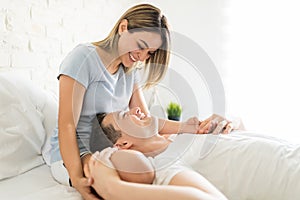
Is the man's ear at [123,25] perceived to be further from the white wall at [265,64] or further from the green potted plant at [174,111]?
the white wall at [265,64]

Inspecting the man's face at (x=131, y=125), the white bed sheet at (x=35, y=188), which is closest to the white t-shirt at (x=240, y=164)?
the man's face at (x=131, y=125)

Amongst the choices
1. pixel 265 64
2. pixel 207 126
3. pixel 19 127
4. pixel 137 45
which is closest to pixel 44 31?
pixel 19 127

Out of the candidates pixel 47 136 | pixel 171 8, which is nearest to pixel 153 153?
pixel 47 136

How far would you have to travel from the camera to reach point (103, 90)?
137 centimetres

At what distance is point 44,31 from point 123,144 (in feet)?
3.19

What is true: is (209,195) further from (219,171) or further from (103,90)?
(103,90)

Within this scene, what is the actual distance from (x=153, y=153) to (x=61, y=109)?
352 millimetres

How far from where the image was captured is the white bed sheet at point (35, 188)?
44.9 inches

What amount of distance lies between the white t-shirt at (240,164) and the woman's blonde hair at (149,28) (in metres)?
0.35

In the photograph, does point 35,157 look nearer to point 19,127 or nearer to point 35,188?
point 19,127

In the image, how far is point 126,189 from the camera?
0.97m

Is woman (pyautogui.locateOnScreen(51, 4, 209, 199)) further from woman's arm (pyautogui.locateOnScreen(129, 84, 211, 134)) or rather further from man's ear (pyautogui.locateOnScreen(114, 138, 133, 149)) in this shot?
man's ear (pyautogui.locateOnScreen(114, 138, 133, 149))

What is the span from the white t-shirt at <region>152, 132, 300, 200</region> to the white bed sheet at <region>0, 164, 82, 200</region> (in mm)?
320

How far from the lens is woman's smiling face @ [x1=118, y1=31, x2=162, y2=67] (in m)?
1.31
